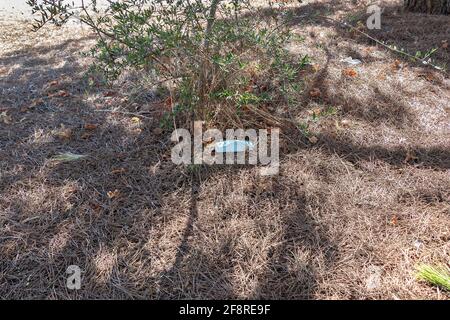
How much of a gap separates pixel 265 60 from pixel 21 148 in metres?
2.03

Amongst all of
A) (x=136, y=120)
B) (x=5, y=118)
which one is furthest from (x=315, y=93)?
(x=5, y=118)

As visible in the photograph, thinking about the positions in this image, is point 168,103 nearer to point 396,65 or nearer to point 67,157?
point 67,157

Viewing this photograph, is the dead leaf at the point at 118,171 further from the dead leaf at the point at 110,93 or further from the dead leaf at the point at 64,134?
the dead leaf at the point at 110,93

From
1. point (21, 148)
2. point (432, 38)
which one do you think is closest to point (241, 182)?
point (21, 148)

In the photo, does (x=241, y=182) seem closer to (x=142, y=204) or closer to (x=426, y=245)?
(x=142, y=204)

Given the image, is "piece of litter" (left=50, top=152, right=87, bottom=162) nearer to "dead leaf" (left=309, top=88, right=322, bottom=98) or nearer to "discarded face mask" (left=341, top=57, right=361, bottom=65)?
"dead leaf" (left=309, top=88, right=322, bottom=98)

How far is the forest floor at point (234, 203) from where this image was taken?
70.1 inches

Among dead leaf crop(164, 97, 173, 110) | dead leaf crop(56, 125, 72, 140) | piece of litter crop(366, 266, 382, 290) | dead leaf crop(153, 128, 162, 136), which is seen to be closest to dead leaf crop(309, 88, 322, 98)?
dead leaf crop(164, 97, 173, 110)

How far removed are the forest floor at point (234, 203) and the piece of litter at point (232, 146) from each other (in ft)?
0.55

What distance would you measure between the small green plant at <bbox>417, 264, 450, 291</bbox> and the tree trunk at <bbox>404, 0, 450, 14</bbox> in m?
4.06

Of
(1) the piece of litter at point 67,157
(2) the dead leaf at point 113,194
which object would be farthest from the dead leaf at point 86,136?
(2) the dead leaf at point 113,194

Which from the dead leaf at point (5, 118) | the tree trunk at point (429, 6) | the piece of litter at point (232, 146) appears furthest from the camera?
the tree trunk at point (429, 6)

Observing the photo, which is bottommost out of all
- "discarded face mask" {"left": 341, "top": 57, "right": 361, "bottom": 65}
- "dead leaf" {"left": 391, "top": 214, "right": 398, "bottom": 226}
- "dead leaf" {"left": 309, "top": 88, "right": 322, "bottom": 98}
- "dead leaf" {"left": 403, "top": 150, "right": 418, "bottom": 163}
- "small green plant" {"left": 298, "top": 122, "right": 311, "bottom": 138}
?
"dead leaf" {"left": 391, "top": 214, "right": 398, "bottom": 226}

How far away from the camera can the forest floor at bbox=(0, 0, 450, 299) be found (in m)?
1.78
